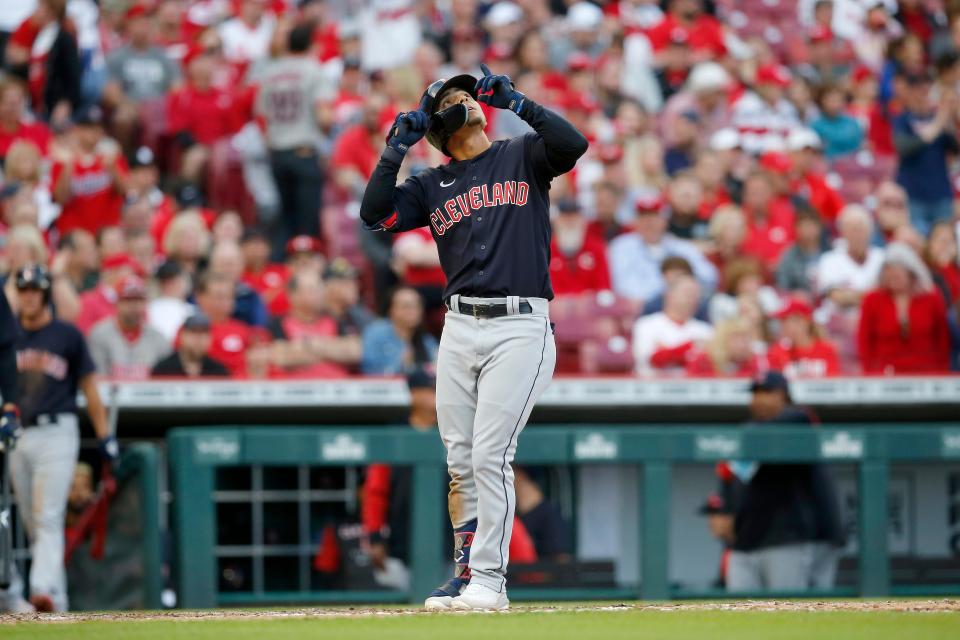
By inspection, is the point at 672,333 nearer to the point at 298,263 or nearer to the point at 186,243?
the point at 298,263

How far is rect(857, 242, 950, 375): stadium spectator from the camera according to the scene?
9688 mm

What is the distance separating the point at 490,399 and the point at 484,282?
0.38 m

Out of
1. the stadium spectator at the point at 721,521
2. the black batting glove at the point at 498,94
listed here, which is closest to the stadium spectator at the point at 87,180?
the stadium spectator at the point at 721,521

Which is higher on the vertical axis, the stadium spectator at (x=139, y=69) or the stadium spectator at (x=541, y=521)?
the stadium spectator at (x=139, y=69)

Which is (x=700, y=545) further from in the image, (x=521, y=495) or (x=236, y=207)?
(x=236, y=207)

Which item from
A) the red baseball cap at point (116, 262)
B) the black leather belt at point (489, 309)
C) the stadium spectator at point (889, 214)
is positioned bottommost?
the black leather belt at point (489, 309)

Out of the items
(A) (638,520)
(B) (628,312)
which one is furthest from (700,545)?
(B) (628,312)

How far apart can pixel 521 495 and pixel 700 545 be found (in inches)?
38.2

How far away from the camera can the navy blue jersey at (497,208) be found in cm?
501

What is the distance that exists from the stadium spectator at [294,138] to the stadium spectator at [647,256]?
232 cm

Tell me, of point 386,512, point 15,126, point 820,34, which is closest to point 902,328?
point 386,512

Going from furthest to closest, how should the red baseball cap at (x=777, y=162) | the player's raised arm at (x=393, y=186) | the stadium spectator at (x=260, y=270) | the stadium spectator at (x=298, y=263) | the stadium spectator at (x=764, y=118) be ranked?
the stadium spectator at (x=764, y=118) → the red baseball cap at (x=777, y=162) → the stadium spectator at (x=260, y=270) → the stadium spectator at (x=298, y=263) → the player's raised arm at (x=393, y=186)

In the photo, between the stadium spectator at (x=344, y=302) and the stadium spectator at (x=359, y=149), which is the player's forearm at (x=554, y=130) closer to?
the stadium spectator at (x=344, y=302)

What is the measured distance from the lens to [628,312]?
32.7ft
